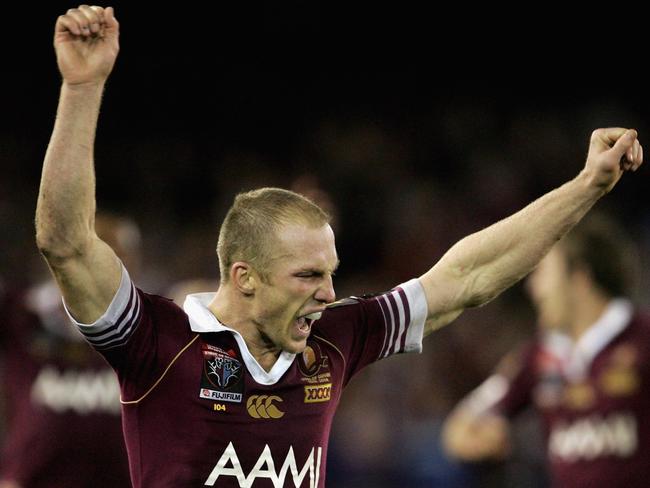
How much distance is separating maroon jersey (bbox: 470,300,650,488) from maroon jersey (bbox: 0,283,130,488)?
2.22 metres

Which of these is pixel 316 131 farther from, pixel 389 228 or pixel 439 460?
pixel 439 460

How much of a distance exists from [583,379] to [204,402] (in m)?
2.95

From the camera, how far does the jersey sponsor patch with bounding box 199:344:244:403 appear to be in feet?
11.4

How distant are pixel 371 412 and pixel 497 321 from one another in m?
1.48

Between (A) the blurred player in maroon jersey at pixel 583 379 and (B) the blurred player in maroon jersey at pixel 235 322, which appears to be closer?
(B) the blurred player in maroon jersey at pixel 235 322

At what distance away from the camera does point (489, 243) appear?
12.9 ft

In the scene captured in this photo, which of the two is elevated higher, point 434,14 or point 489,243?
point 434,14

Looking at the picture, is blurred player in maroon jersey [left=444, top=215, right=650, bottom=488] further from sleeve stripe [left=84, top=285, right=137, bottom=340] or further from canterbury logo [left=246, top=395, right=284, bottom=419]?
sleeve stripe [left=84, top=285, right=137, bottom=340]

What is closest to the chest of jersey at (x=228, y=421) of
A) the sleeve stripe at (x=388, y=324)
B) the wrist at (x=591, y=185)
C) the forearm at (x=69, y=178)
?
the sleeve stripe at (x=388, y=324)

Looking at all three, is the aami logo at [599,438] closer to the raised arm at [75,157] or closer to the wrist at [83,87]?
the raised arm at [75,157]

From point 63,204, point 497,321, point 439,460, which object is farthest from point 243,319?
point 497,321

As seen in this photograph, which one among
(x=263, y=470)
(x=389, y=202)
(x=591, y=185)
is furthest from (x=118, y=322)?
(x=389, y=202)

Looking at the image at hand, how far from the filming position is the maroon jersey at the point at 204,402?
11.1 ft

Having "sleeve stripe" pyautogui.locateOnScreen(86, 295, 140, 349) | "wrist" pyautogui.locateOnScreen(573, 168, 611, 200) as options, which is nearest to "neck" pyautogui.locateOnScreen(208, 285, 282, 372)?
"sleeve stripe" pyautogui.locateOnScreen(86, 295, 140, 349)
